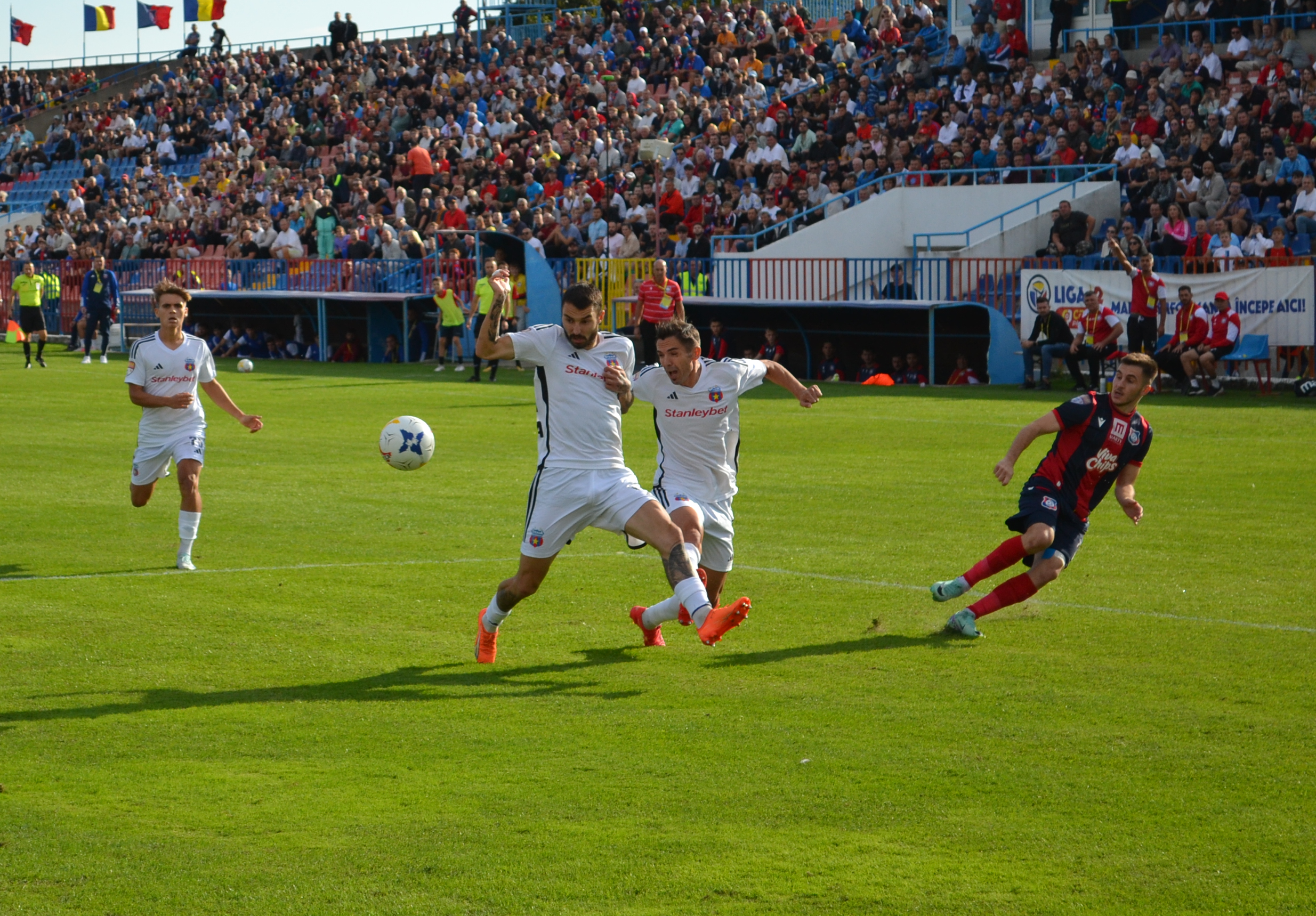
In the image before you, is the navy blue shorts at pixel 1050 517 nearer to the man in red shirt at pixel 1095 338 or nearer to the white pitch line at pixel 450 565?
the white pitch line at pixel 450 565

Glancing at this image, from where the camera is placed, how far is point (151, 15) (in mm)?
60250

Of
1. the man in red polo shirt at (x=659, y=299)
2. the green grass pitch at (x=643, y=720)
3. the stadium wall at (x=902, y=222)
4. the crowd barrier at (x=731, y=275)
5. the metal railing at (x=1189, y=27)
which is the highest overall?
the metal railing at (x=1189, y=27)

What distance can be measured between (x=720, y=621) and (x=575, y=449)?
1229 millimetres

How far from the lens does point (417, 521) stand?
12.4 m

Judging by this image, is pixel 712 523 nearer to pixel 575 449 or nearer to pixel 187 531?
pixel 575 449

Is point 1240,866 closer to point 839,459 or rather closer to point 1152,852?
point 1152,852

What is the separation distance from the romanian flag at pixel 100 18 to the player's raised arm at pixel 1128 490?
2435 inches

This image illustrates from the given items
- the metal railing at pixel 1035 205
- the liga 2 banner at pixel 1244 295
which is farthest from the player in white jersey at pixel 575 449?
the metal railing at pixel 1035 205

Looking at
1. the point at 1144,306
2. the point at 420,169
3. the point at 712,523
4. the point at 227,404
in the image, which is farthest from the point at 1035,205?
the point at 712,523

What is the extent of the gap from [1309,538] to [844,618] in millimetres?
4413

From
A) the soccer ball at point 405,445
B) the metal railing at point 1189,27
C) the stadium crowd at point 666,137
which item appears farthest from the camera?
the metal railing at point 1189,27

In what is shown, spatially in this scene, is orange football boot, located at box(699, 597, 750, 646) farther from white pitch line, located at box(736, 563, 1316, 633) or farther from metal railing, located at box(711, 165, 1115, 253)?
metal railing, located at box(711, 165, 1115, 253)

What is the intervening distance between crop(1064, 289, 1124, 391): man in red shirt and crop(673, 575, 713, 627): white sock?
16931mm

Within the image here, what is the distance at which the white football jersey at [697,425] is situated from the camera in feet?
27.3
